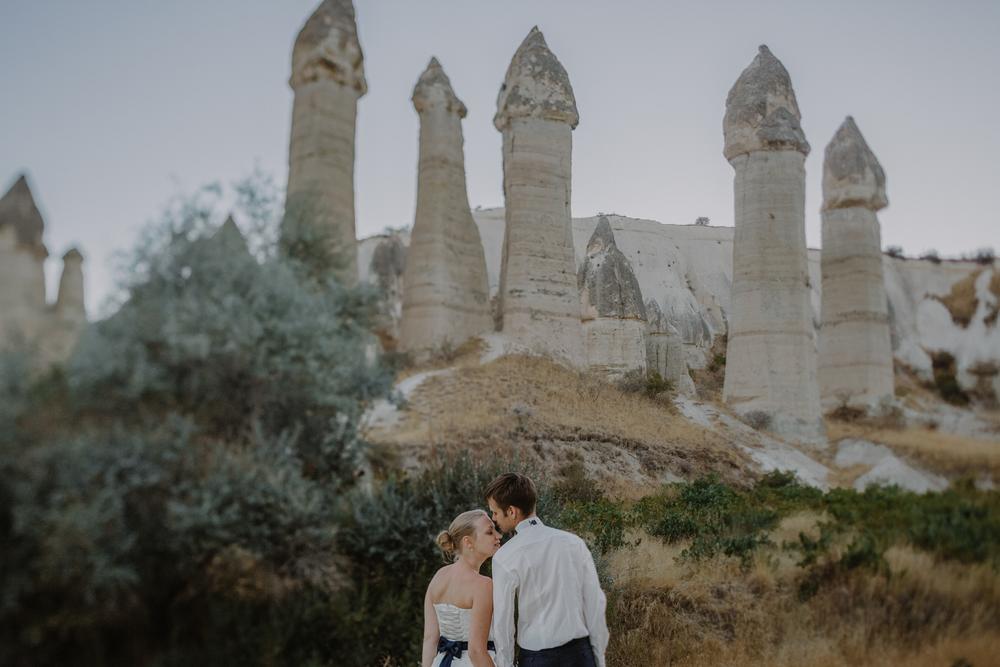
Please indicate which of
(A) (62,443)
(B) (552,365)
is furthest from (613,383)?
(A) (62,443)

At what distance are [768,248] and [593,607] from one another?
1039 cm

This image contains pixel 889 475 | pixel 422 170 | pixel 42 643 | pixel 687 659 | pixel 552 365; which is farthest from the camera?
pixel 422 170

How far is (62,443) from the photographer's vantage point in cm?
369

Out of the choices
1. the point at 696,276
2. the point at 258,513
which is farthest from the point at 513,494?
the point at 696,276

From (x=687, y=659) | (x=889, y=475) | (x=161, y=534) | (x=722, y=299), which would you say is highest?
(x=722, y=299)

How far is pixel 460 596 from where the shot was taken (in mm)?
3369

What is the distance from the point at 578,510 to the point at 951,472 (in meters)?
3.11

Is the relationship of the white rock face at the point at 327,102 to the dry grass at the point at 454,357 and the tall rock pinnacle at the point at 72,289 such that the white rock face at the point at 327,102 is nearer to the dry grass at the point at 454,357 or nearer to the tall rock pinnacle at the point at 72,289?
the dry grass at the point at 454,357

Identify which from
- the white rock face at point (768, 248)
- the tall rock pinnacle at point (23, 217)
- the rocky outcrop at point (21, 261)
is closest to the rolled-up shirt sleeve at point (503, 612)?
the rocky outcrop at point (21, 261)

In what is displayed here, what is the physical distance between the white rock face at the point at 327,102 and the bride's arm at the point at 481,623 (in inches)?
268

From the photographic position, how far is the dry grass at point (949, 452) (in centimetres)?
345

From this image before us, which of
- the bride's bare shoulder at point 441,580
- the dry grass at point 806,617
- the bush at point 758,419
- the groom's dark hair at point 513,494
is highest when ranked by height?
the bush at point 758,419

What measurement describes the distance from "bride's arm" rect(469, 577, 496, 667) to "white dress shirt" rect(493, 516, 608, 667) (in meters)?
0.08

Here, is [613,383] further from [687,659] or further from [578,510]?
[687,659]
